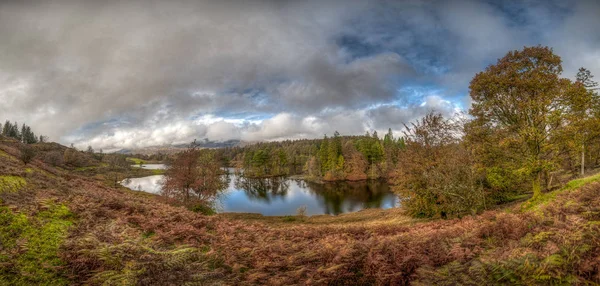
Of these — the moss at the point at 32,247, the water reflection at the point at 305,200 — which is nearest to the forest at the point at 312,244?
the moss at the point at 32,247

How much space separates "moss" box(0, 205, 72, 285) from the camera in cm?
389

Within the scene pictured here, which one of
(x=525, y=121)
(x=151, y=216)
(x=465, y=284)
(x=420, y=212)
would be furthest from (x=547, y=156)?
(x=151, y=216)

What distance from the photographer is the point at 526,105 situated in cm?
1358

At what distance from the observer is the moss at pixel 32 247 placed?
3.89 meters

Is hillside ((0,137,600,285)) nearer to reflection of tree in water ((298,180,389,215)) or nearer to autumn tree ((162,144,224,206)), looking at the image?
autumn tree ((162,144,224,206))

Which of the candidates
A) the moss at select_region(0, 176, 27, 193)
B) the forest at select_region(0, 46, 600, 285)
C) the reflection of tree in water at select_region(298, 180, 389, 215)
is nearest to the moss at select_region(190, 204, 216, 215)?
the forest at select_region(0, 46, 600, 285)

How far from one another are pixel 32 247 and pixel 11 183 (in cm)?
533

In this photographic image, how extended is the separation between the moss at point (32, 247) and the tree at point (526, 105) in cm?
1886

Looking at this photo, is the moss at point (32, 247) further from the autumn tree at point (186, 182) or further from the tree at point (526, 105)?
the tree at point (526, 105)

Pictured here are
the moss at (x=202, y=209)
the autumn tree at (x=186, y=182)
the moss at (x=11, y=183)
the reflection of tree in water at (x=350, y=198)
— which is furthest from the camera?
the reflection of tree in water at (x=350, y=198)

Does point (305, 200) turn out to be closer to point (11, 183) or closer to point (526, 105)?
point (526, 105)

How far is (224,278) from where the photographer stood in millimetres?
4336

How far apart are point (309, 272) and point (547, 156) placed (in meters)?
17.3

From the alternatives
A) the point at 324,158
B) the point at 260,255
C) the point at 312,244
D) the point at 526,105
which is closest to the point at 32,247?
the point at 260,255
